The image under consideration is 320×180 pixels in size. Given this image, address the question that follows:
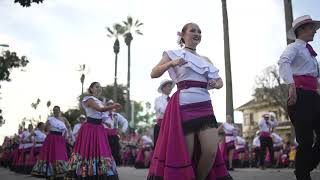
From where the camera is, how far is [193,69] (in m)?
4.62

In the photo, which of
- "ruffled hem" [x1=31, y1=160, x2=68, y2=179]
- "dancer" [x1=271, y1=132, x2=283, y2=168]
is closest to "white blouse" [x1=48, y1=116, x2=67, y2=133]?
"ruffled hem" [x1=31, y1=160, x2=68, y2=179]

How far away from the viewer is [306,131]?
550 cm

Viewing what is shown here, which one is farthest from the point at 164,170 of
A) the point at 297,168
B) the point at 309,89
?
the point at 309,89

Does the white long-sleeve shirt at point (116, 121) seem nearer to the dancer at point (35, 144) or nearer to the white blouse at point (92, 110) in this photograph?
the white blouse at point (92, 110)

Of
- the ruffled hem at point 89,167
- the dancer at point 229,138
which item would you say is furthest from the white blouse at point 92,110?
the dancer at point 229,138

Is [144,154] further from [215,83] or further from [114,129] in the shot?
[215,83]

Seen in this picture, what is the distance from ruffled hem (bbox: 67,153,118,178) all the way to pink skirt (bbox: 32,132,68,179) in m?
3.71

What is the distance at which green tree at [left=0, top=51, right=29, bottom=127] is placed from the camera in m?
24.9

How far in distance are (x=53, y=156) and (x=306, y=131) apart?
833 centimetres

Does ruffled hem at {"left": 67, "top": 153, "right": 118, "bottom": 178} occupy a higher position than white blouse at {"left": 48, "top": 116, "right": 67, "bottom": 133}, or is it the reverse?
white blouse at {"left": 48, "top": 116, "right": 67, "bottom": 133}

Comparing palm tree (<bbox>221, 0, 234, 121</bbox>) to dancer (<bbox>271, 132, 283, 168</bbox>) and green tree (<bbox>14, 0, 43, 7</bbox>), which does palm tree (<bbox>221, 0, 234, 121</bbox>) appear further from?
green tree (<bbox>14, 0, 43, 7</bbox>)

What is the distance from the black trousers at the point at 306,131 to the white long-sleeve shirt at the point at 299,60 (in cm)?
37

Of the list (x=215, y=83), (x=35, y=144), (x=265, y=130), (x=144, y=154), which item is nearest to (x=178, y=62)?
(x=215, y=83)

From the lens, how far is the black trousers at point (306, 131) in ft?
18.0
